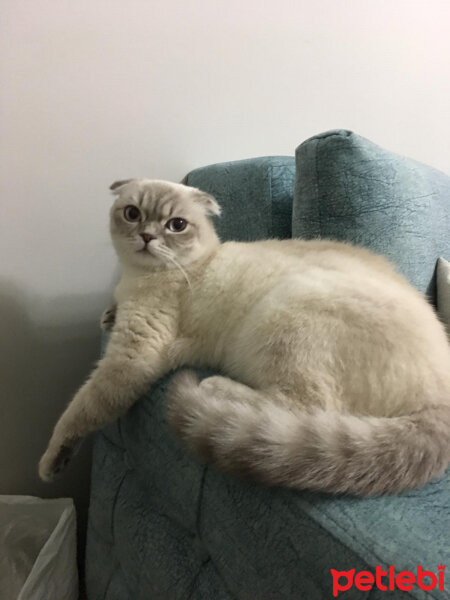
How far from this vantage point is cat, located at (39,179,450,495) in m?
0.67

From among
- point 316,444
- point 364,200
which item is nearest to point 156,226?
point 364,200

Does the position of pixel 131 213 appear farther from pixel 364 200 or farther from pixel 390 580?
pixel 390 580

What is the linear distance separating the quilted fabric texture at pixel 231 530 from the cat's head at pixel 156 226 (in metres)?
0.32

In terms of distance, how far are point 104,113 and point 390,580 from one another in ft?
4.28

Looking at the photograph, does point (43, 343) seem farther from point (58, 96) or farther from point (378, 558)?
point (378, 558)

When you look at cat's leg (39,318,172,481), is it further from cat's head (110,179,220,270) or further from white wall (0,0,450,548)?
white wall (0,0,450,548)

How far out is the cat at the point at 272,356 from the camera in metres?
0.67

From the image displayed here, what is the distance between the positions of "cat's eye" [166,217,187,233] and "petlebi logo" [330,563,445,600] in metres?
0.82

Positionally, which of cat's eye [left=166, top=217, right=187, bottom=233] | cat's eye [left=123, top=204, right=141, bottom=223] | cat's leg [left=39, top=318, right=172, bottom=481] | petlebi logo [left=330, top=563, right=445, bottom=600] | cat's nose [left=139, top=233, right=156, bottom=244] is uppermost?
cat's eye [left=123, top=204, right=141, bottom=223]

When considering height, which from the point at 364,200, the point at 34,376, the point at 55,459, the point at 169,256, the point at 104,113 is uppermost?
the point at 104,113

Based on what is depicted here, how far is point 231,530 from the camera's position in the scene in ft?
2.28

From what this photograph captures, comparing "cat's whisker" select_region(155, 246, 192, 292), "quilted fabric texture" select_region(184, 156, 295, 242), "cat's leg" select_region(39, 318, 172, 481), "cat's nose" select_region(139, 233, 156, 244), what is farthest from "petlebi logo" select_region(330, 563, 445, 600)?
"quilted fabric texture" select_region(184, 156, 295, 242)

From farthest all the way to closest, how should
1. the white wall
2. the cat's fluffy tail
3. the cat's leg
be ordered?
1. the white wall
2. the cat's leg
3. the cat's fluffy tail

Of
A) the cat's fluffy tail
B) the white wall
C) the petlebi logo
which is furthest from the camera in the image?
the white wall
